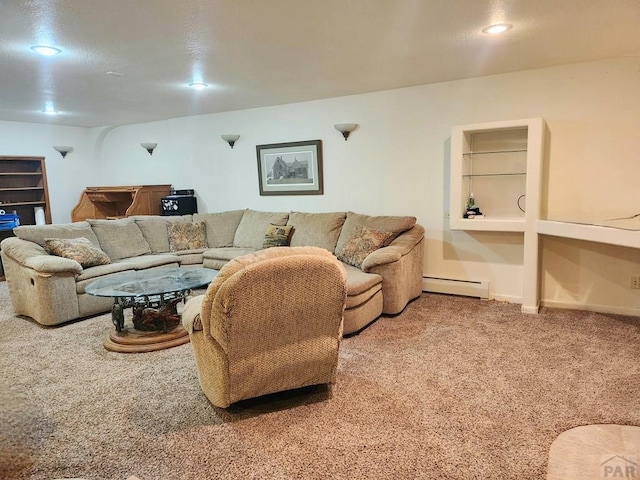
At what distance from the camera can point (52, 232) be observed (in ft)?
15.0

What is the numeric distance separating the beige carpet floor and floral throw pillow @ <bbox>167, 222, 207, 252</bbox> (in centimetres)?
210

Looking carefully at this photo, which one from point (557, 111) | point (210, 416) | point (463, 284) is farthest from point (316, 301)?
point (557, 111)

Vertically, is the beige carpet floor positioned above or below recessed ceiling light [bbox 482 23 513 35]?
below

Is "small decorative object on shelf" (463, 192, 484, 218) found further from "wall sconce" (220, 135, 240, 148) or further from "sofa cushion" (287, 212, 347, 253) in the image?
"wall sconce" (220, 135, 240, 148)

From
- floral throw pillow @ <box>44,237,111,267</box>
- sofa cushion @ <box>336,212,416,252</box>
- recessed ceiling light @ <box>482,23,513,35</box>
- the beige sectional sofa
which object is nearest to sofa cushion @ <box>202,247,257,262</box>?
the beige sectional sofa

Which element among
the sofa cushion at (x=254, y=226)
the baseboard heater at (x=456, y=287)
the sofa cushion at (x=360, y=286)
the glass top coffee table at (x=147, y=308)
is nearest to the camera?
the glass top coffee table at (x=147, y=308)

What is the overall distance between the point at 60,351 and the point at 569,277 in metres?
4.45

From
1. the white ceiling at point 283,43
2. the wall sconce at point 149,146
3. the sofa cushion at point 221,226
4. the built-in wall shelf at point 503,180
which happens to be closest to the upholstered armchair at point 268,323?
the white ceiling at point 283,43

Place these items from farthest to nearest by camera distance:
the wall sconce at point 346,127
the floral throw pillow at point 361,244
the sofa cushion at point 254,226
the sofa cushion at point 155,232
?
the sofa cushion at point 155,232, the sofa cushion at point 254,226, the wall sconce at point 346,127, the floral throw pillow at point 361,244

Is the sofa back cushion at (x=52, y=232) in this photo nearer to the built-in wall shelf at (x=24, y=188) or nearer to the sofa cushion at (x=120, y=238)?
the sofa cushion at (x=120, y=238)

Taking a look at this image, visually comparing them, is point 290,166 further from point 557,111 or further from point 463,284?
point 557,111

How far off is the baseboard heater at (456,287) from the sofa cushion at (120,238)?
3.40 m

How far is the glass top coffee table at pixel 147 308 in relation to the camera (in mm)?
3293

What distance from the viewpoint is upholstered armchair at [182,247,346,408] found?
2.06 m
